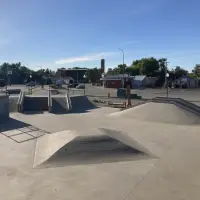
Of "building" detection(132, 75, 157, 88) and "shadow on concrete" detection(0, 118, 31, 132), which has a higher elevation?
"building" detection(132, 75, 157, 88)

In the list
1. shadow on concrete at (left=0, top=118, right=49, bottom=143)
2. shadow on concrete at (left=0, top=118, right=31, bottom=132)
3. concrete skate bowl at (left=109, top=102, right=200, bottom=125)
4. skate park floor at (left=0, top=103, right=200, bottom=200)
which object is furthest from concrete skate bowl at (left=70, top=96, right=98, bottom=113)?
skate park floor at (left=0, top=103, right=200, bottom=200)

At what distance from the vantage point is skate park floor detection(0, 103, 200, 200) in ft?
20.3

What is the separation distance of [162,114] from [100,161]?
9.27 m

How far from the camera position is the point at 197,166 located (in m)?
8.02

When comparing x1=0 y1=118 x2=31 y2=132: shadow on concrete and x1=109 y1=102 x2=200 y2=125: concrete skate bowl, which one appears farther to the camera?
x1=109 y1=102 x2=200 y2=125: concrete skate bowl

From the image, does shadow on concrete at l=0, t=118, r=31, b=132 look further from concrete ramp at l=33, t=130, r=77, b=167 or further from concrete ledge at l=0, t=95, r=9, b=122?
concrete ramp at l=33, t=130, r=77, b=167

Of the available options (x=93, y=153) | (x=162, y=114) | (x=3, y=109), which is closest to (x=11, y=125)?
(x=3, y=109)

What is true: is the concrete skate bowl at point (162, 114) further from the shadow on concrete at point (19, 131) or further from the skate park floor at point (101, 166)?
the shadow on concrete at point (19, 131)

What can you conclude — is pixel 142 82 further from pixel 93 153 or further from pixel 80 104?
pixel 93 153

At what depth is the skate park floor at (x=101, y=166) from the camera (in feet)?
20.3

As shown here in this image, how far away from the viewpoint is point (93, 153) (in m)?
8.87

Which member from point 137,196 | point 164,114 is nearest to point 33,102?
point 164,114

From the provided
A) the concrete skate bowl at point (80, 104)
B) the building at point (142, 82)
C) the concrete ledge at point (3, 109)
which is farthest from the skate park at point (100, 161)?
the building at point (142, 82)

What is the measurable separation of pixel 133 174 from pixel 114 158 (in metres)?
1.46
